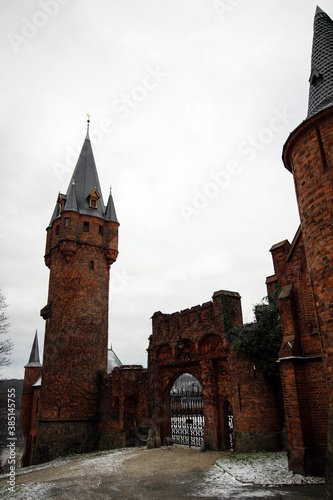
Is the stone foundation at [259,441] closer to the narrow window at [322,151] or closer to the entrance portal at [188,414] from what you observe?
the entrance portal at [188,414]

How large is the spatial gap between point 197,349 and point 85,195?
54.6 feet

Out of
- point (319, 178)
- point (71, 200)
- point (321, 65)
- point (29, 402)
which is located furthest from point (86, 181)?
point (319, 178)

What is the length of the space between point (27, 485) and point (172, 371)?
Result: 9736 millimetres

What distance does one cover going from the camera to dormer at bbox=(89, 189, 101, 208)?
2933 centimetres

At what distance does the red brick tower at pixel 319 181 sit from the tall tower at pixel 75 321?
1830 centimetres

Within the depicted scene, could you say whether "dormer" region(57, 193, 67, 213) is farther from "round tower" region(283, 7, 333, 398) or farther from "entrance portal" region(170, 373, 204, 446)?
"round tower" region(283, 7, 333, 398)

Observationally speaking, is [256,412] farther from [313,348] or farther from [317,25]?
[317,25]

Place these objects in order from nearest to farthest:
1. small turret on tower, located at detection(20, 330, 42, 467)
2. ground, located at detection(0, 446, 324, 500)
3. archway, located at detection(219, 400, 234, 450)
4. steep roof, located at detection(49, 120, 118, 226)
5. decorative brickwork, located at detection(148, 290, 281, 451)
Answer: ground, located at detection(0, 446, 324, 500)
decorative brickwork, located at detection(148, 290, 281, 451)
archway, located at detection(219, 400, 234, 450)
steep roof, located at detection(49, 120, 118, 226)
small turret on tower, located at detection(20, 330, 42, 467)

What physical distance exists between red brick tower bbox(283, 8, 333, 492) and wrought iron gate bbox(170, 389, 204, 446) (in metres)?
11.9

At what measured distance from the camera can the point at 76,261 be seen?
26500 mm

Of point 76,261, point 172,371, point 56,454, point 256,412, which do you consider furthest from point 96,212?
point 256,412

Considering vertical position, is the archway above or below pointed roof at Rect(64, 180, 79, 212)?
below

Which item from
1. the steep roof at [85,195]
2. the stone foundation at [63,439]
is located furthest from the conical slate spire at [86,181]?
the stone foundation at [63,439]

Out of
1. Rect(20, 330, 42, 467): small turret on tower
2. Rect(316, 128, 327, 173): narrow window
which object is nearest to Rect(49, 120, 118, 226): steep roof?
Rect(20, 330, 42, 467): small turret on tower
